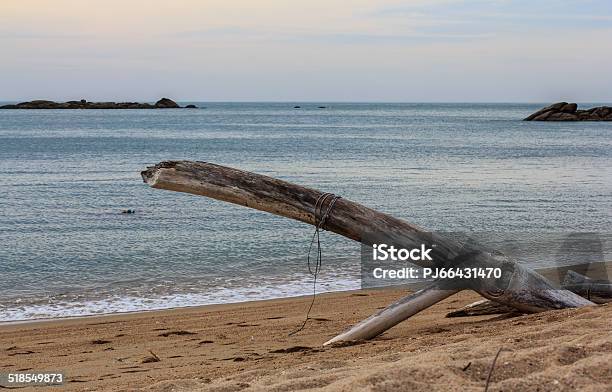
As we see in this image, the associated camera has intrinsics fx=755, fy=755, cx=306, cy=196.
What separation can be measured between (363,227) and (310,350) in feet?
4.16

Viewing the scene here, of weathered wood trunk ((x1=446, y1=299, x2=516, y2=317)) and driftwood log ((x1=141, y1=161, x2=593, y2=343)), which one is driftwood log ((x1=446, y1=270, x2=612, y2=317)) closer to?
weathered wood trunk ((x1=446, y1=299, x2=516, y2=317))

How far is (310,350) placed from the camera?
666cm

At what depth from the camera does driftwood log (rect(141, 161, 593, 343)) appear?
685 cm

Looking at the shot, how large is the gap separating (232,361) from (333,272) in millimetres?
6805

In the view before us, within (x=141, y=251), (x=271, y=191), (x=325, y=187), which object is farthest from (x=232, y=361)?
(x=325, y=187)

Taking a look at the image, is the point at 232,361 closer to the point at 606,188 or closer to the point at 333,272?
the point at 333,272

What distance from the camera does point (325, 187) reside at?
92.2 ft

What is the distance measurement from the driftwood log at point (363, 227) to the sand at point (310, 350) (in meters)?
0.28

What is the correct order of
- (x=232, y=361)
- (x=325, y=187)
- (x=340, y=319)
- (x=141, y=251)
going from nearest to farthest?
(x=232, y=361) → (x=340, y=319) → (x=141, y=251) → (x=325, y=187)

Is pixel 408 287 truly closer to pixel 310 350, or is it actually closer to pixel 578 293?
pixel 578 293

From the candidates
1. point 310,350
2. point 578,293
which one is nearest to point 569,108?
point 578,293

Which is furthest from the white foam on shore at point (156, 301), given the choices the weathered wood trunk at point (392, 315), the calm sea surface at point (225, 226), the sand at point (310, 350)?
the weathered wood trunk at point (392, 315)

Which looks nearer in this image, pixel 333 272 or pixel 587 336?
pixel 587 336

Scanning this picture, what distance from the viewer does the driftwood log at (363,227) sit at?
6.85 meters
